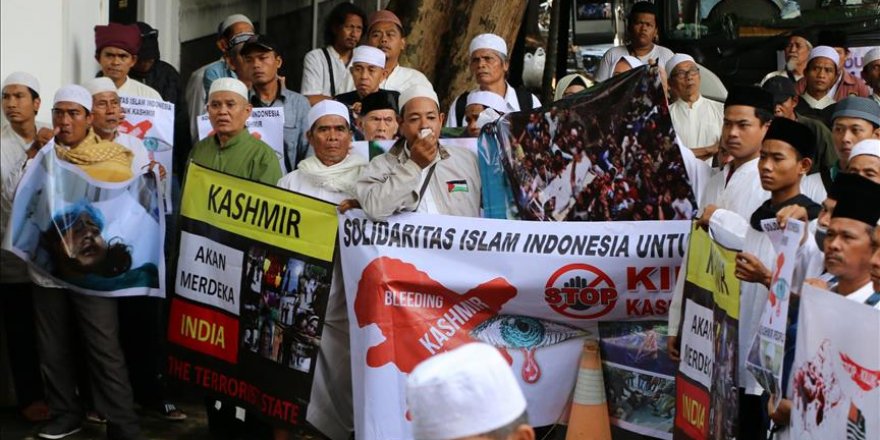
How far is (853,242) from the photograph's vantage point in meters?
6.47

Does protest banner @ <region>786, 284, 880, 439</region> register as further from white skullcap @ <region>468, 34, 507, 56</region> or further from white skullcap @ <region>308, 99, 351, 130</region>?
white skullcap @ <region>468, 34, 507, 56</region>

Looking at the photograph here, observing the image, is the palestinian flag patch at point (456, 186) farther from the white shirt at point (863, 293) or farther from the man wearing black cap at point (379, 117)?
the white shirt at point (863, 293)

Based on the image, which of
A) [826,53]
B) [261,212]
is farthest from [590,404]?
[826,53]

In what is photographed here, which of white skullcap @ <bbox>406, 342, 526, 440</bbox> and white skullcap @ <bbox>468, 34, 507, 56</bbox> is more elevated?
white skullcap @ <bbox>468, 34, 507, 56</bbox>

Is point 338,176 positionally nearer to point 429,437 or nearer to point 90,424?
point 90,424

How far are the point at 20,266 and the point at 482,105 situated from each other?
116 inches

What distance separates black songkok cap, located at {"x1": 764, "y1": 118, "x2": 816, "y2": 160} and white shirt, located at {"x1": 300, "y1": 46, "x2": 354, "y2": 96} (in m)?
4.68

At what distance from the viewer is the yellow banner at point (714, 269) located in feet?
24.2

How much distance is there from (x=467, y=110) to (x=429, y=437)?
20.4 ft

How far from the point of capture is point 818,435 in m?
6.40

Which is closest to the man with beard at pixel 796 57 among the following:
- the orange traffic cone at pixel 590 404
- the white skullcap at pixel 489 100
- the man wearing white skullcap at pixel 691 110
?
the man wearing white skullcap at pixel 691 110

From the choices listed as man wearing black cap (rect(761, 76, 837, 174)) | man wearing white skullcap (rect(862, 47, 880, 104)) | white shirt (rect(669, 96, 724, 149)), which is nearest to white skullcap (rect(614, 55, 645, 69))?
white shirt (rect(669, 96, 724, 149))

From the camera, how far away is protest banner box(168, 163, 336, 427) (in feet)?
28.5

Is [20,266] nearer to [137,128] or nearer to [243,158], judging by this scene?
[137,128]
